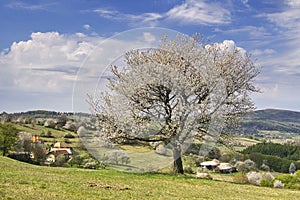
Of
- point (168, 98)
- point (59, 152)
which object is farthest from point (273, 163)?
point (168, 98)

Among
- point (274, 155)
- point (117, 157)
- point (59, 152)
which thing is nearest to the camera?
point (117, 157)

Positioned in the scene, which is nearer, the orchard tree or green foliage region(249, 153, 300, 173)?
the orchard tree

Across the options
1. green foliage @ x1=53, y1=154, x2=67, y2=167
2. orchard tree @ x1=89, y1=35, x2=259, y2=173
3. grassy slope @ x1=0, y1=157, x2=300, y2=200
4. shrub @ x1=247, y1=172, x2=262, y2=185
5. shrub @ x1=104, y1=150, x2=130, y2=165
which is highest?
orchard tree @ x1=89, y1=35, x2=259, y2=173

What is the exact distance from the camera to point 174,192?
58.7ft

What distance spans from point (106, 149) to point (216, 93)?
8.30 meters

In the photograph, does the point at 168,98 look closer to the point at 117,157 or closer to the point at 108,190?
the point at 117,157

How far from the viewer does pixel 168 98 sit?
25281 mm

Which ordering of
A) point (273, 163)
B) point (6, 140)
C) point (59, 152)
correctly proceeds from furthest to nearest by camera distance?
1. point (273, 163)
2. point (59, 152)
3. point (6, 140)

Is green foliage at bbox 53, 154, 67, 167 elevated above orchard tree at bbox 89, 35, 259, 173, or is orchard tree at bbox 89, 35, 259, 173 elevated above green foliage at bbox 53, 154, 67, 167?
orchard tree at bbox 89, 35, 259, 173

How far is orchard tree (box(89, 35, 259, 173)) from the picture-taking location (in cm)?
2461

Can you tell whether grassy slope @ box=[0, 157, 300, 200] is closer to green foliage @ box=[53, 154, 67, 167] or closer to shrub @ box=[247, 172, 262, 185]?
green foliage @ box=[53, 154, 67, 167]

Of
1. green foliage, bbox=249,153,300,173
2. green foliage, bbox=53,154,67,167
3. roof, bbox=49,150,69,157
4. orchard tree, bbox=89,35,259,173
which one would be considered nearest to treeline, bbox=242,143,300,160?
green foliage, bbox=249,153,300,173

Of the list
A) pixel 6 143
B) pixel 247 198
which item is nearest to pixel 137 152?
pixel 247 198

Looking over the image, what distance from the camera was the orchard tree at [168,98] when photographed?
2461 centimetres
